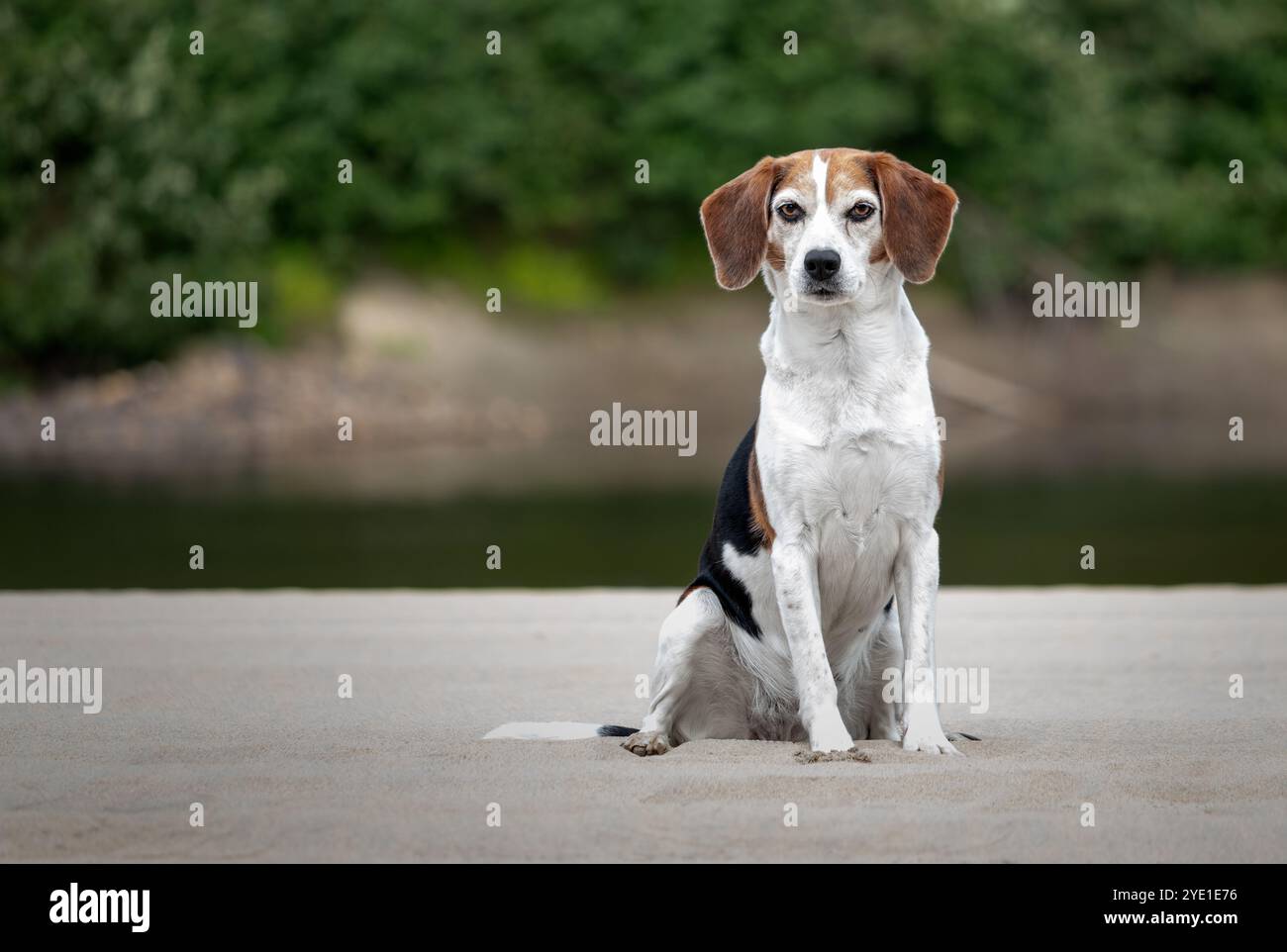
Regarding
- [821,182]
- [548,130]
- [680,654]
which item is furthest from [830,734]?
[548,130]

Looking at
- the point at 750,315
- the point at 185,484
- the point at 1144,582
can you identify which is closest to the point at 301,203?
the point at 750,315

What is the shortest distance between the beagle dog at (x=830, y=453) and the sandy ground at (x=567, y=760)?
286mm

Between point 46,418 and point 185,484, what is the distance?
787 cm

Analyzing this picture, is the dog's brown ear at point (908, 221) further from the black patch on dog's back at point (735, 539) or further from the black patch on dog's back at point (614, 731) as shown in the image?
the black patch on dog's back at point (614, 731)

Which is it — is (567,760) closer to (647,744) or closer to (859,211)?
(647,744)

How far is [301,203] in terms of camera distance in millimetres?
29969

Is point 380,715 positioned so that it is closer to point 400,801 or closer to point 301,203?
point 400,801

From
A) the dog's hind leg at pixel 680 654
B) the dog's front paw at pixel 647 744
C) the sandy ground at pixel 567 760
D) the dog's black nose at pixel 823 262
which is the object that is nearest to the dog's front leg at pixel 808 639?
the sandy ground at pixel 567 760

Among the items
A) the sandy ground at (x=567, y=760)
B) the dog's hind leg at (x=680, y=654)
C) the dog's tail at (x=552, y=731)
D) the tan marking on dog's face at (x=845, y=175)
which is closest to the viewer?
the sandy ground at (x=567, y=760)

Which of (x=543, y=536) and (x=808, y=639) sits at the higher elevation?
(x=543, y=536)

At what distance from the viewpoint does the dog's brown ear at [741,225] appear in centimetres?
533

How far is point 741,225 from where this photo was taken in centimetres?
539

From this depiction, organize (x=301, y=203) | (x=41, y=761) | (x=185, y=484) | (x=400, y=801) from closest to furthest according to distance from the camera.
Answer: (x=400, y=801)
(x=41, y=761)
(x=185, y=484)
(x=301, y=203)

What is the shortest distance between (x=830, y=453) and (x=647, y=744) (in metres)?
1.10
